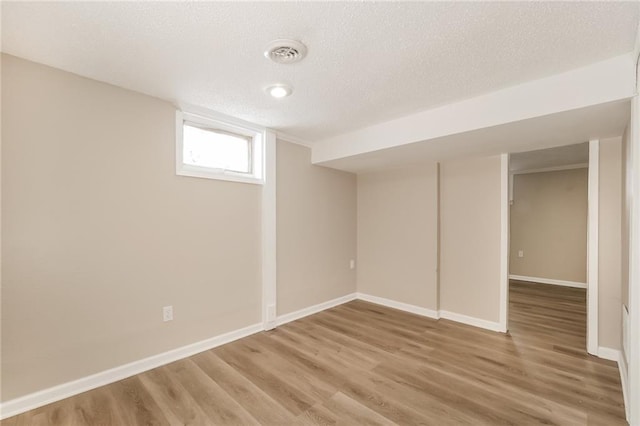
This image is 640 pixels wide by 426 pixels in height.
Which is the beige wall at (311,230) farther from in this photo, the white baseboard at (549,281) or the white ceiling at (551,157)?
the white baseboard at (549,281)

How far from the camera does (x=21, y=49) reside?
1.74m

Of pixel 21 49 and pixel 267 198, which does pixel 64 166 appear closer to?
pixel 21 49

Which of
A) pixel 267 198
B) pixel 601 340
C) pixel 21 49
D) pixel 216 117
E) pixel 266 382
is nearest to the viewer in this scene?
pixel 21 49

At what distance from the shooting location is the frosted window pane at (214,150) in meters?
2.77

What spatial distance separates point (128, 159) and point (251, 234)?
4.43ft

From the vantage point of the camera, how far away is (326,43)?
1645 millimetres

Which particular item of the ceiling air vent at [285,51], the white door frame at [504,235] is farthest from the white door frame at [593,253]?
the ceiling air vent at [285,51]

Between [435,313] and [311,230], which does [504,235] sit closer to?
[435,313]

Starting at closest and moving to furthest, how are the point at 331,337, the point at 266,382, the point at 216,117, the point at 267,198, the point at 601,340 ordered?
the point at 266,382
the point at 601,340
the point at 216,117
the point at 331,337
the point at 267,198

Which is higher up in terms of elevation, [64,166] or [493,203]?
[64,166]

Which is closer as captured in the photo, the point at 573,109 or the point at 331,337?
the point at 573,109

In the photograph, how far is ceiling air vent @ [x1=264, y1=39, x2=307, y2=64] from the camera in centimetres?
163

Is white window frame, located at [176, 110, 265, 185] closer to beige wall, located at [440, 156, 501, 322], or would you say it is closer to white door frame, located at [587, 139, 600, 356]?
beige wall, located at [440, 156, 501, 322]

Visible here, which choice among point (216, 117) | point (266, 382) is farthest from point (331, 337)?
point (216, 117)
